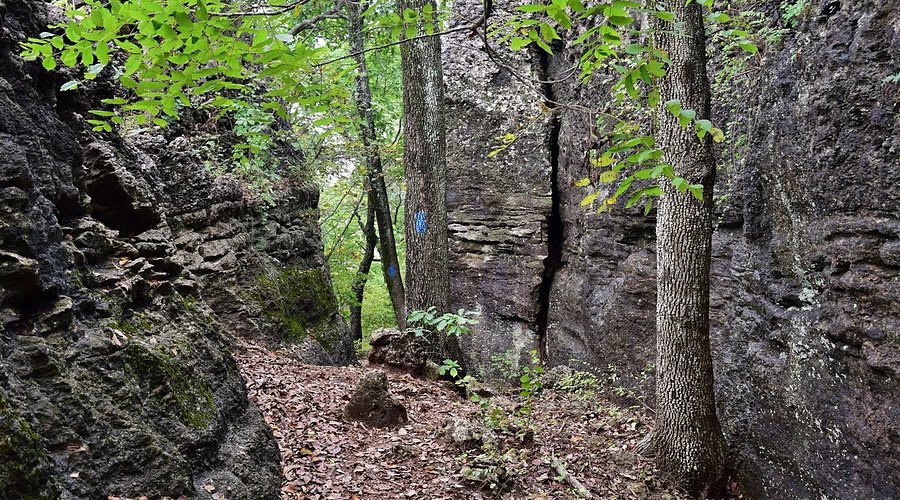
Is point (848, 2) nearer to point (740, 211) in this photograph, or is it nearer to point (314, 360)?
point (740, 211)

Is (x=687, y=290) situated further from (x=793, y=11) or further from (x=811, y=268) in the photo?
(x=793, y=11)

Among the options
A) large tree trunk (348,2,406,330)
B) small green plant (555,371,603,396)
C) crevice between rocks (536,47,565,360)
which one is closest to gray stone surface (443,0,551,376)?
Answer: crevice between rocks (536,47,565,360)

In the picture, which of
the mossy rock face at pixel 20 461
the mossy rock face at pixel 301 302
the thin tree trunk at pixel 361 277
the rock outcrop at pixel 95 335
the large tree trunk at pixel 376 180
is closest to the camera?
the mossy rock face at pixel 20 461

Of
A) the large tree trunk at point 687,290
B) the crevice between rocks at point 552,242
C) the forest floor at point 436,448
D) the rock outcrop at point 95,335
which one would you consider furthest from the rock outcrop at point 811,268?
the rock outcrop at point 95,335

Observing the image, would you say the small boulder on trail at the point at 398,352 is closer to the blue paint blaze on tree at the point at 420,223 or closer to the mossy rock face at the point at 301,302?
the blue paint blaze on tree at the point at 420,223

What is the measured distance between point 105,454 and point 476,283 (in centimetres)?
966

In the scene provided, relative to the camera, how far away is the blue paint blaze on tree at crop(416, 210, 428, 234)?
784 centimetres

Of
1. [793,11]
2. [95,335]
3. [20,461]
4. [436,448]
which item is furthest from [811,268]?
[20,461]

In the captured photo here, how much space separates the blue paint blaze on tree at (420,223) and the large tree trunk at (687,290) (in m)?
3.38

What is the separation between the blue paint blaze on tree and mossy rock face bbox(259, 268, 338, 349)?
2.69 metres

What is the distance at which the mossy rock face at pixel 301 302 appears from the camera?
8617mm

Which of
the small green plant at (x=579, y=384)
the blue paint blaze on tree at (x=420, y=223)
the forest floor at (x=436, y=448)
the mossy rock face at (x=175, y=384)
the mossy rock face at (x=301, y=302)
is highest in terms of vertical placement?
the blue paint blaze on tree at (x=420, y=223)

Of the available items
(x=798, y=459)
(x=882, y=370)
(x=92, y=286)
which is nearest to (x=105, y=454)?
(x=92, y=286)

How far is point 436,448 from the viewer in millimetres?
5402
